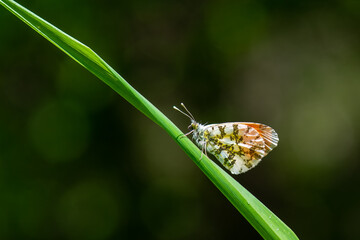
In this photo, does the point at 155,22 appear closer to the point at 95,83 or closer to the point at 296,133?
the point at 95,83

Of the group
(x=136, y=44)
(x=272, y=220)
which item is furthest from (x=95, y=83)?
(x=272, y=220)

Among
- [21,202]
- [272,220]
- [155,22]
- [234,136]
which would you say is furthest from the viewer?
[155,22]

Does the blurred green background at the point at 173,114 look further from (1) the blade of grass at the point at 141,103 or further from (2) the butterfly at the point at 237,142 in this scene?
(1) the blade of grass at the point at 141,103

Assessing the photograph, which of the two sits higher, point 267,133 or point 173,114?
point 173,114

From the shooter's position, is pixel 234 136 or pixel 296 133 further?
pixel 296 133

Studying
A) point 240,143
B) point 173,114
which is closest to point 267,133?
point 240,143

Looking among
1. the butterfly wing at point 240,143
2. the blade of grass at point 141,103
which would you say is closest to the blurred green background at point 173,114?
the butterfly wing at point 240,143

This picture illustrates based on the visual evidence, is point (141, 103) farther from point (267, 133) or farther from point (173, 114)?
point (173, 114)

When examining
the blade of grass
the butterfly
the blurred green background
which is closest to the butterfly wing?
the butterfly
